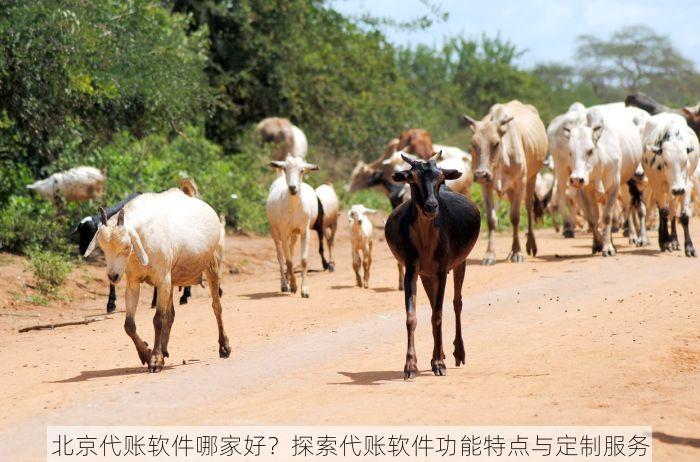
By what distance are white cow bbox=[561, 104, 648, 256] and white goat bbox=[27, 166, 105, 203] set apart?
8.16 m

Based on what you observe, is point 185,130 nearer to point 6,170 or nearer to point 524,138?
point 6,170

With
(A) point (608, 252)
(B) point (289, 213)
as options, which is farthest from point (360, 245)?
(A) point (608, 252)

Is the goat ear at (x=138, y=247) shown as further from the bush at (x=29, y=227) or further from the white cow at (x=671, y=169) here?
the white cow at (x=671, y=169)

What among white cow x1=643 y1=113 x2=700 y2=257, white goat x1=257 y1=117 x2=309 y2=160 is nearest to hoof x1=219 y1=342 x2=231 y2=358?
white cow x1=643 y1=113 x2=700 y2=257

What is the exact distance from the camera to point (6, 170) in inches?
767

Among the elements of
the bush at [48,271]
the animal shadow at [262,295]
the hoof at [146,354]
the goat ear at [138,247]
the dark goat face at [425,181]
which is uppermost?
the dark goat face at [425,181]

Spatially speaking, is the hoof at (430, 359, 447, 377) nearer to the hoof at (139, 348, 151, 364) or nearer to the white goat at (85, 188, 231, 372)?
the white goat at (85, 188, 231, 372)

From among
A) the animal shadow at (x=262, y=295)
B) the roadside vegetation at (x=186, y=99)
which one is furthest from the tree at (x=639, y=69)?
the animal shadow at (x=262, y=295)

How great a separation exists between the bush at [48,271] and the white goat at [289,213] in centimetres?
321

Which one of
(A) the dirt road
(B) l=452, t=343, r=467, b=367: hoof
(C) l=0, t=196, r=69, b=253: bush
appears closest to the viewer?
(A) the dirt road

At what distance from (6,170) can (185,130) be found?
21.5ft

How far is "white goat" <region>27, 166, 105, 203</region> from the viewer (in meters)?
19.4

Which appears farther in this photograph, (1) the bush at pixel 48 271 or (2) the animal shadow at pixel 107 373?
(1) the bush at pixel 48 271

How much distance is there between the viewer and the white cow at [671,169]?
1845cm
